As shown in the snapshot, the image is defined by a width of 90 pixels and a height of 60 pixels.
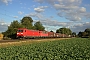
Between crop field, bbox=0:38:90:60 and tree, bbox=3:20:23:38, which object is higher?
tree, bbox=3:20:23:38

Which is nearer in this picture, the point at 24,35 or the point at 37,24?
the point at 24,35

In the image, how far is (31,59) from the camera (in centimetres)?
1302

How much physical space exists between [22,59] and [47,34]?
79591 mm

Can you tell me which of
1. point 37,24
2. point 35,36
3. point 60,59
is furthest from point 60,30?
point 60,59

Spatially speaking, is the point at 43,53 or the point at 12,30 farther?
the point at 12,30

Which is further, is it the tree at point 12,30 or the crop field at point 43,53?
the tree at point 12,30

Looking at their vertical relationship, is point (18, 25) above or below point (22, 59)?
above

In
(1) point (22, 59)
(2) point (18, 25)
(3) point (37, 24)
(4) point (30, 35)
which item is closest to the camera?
(1) point (22, 59)

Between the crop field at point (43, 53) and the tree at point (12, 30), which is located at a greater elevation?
the tree at point (12, 30)

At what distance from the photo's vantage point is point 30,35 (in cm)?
6775

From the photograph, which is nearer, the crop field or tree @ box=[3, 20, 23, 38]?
the crop field

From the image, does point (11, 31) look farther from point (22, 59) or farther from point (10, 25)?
point (22, 59)

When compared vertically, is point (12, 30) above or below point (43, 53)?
above

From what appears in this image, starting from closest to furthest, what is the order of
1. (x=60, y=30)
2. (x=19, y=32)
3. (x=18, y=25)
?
(x=19, y=32)
(x=18, y=25)
(x=60, y=30)
